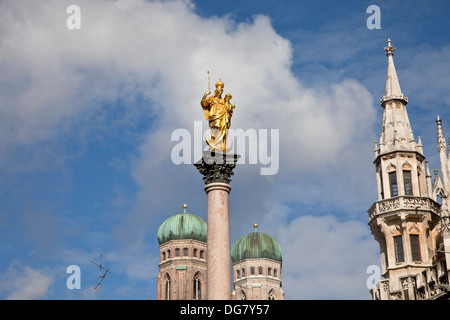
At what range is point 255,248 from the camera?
147 m

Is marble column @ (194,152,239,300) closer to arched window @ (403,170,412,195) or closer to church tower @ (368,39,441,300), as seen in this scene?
church tower @ (368,39,441,300)

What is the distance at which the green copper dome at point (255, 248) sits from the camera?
482 ft

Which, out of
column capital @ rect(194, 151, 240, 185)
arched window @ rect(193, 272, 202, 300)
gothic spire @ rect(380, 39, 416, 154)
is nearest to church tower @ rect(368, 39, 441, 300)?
gothic spire @ rect(380, 39, 416, 154)

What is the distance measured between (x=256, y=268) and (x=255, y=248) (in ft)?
13.3

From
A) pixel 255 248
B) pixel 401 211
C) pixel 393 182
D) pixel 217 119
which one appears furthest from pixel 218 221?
pixel 255 248

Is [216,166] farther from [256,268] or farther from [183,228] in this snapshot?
[256,268]

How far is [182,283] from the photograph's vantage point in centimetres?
14225

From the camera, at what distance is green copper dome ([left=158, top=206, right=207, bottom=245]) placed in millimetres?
145875

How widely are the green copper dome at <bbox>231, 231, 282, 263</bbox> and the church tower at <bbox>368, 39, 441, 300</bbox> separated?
289 ft

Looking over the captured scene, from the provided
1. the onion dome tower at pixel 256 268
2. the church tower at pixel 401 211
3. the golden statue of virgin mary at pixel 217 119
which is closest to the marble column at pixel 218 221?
the golden statue of virgin mary at pixel 217 119

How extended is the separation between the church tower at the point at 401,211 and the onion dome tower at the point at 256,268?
3452 inches

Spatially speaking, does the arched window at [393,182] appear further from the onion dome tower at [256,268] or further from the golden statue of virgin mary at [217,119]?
the onion dome tower at [256,268]

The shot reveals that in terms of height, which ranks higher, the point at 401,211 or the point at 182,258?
the point at 182,258
